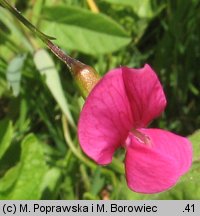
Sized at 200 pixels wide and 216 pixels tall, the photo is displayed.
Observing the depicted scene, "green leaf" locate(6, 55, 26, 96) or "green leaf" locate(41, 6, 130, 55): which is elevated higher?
"green leaf" locate(6, 55, 26, 96)

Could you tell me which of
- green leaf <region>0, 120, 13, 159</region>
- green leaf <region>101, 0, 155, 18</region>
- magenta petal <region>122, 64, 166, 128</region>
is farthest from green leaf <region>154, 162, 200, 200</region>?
green leaf <region>101, 0, 155, 18</region>

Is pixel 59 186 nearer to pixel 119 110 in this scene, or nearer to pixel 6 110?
pixel 6 110

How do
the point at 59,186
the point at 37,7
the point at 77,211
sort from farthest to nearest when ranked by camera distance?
the point at 37,7 → the point at 59,186 → the point at 77,211

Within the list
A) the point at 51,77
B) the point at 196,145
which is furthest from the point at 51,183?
the point at 196,145

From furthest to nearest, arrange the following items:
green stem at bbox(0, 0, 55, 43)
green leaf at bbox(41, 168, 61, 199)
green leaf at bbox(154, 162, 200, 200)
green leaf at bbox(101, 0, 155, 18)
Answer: green leaf at bbox(101, 0, 155, 18) < green leaf at bbox(41, 168, 61, 199) < green leaf at bbox(154, 162, 200, 200) < green stem at bbox(0, 0, 55, 43)

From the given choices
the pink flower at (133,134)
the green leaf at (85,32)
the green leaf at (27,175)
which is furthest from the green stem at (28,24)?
the green leaf at (85,32)

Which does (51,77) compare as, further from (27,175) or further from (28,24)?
(28,24)

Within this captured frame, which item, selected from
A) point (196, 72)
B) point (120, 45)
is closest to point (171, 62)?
point (196, 72)

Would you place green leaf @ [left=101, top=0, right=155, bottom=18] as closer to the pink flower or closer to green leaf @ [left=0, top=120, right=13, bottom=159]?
green leaf @ [left=0, top=120, right=13, bottom=159]
